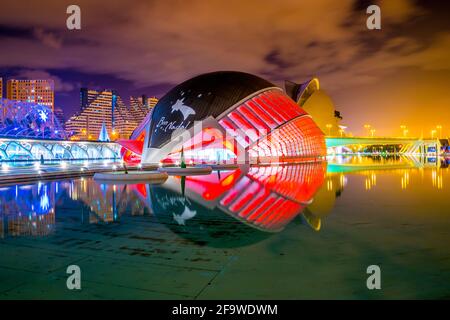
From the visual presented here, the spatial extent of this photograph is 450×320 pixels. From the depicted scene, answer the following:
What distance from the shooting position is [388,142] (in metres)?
98.5

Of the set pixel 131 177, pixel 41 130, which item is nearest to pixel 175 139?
pixel 131 177

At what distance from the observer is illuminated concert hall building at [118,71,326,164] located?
35.3 m

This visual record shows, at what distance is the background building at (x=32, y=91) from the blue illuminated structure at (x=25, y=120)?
9764cm

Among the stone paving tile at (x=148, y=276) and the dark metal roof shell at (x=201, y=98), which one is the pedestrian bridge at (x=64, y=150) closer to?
the dark metal roof shell at (x=201, y=98)

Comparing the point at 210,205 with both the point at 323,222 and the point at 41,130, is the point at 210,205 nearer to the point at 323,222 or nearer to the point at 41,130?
the point at 323,222

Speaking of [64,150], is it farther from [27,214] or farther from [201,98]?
[27,214]

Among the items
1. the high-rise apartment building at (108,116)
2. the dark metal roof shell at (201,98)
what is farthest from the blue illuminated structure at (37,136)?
the high-rise apartment building at (108,116)

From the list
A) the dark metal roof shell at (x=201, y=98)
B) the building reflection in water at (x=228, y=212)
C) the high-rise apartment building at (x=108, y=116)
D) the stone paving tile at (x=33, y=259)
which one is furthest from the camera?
the high-rise apartment building at (x=108, y=116)

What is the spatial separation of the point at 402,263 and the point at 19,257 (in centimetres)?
548

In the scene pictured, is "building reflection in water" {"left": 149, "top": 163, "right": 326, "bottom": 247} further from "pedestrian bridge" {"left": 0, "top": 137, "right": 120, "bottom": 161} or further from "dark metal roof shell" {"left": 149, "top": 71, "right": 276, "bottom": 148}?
"pedestrian bridge" {"left": 0, "top": 137, "right": 120, "bottom": 161}

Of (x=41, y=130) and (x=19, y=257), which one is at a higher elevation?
(x=41, y=130)

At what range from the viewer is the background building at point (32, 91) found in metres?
167
